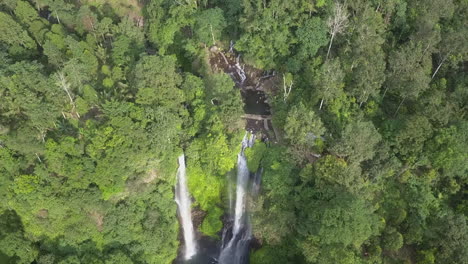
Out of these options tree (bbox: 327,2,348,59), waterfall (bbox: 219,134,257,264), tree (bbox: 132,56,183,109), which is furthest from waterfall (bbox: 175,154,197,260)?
tree (bbox: 327,2,348,59)

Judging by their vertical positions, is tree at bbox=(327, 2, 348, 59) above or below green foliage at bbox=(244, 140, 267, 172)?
above

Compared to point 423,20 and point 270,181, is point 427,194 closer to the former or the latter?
point 270,181

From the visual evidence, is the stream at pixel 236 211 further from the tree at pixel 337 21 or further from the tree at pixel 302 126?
the tree at pixel 337 21

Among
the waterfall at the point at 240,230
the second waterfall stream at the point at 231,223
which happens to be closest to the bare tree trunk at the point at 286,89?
the second waterfall stream at the point at 231,223

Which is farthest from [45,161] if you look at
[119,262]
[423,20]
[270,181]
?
[423,20]

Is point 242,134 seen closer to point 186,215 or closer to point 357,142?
point 357,142

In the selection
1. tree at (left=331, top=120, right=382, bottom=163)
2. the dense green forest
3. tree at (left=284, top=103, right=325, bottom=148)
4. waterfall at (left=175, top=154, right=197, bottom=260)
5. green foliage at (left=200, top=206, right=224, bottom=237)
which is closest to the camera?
tree at (left=331, top=120, right=382, bottom=163)

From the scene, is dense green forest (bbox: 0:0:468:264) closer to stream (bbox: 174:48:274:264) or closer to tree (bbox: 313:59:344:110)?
tree (bbox: 313:59:344:110)
